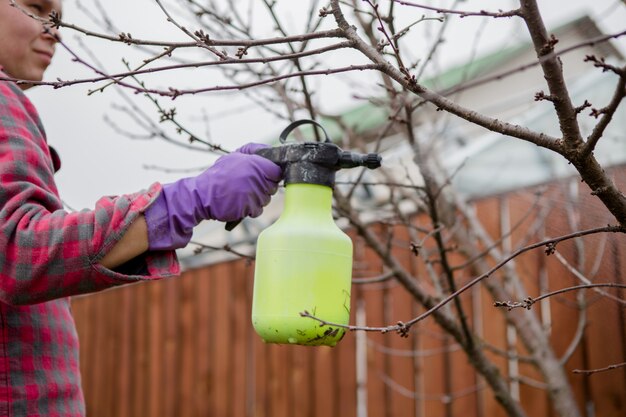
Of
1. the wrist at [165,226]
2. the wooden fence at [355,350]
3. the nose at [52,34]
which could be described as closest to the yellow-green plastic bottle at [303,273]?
the wrist at [165,226]

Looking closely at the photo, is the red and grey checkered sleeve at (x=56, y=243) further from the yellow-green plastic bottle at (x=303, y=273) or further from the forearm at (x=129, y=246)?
the yellow-green plastic bottle at (x=303, y=273)

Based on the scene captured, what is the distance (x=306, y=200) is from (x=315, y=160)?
76 millimetres

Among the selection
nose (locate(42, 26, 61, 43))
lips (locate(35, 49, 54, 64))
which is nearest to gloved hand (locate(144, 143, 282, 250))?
nose (locate(42, 26, 61, 43))

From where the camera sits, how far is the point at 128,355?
625 centimetres

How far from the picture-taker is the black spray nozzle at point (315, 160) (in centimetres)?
139

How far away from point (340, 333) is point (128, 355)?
5.23 m

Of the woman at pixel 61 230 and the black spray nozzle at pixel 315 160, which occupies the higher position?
the black spray nozzle at pixel 315 160

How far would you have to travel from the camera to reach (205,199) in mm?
1354

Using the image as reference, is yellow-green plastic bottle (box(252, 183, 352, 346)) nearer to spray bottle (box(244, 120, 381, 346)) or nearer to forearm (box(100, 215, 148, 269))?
spray bottle (box(244, 120, 381, 346))

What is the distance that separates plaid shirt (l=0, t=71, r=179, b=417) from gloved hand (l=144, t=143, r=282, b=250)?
1.2 inches

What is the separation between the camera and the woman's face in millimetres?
1676

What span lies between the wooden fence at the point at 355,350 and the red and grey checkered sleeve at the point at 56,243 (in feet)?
2.79

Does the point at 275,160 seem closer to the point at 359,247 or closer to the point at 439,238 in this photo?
the point at 439,238

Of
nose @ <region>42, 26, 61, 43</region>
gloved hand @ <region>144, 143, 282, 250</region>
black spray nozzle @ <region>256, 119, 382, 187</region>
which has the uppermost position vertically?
nose @ <region>42, 26, 61, 43</region>
